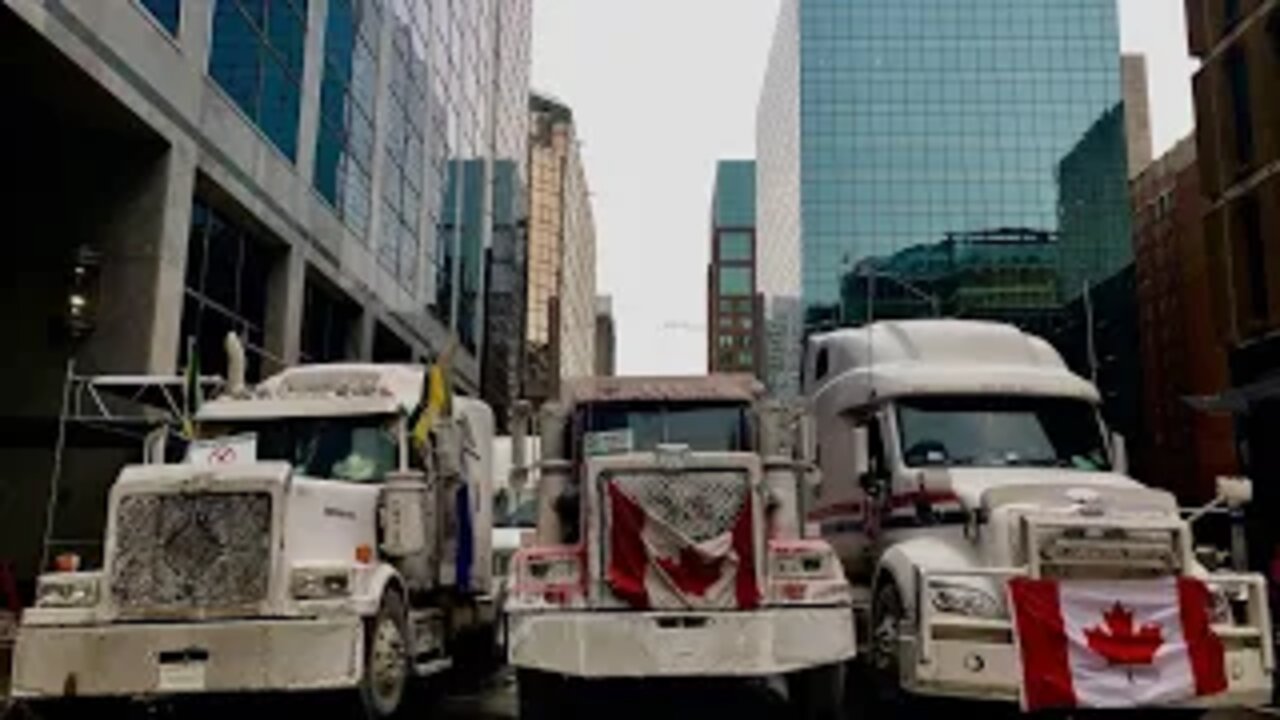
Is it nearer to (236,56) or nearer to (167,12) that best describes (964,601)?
(167,12)

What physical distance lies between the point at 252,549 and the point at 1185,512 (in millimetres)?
8652

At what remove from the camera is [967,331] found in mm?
13242

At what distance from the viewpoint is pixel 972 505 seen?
10.3m

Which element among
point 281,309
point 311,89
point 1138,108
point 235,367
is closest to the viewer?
point 235,367

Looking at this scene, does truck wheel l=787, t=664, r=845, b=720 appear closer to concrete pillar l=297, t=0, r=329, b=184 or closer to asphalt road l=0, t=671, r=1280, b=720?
asphalt road l=0, t=671, r=1280, b=720

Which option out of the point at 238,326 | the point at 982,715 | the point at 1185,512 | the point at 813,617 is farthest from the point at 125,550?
the point at 238,326

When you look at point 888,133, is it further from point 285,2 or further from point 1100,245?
point 285,2

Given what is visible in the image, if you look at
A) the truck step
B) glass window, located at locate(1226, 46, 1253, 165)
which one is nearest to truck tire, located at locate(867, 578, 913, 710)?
the truck step

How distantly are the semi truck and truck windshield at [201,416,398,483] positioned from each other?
2.23 metres

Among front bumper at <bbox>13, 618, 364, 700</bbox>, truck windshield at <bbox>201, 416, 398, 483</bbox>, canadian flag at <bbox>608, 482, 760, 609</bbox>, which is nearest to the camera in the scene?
front bumper at <bbox>13, 618, 364, 700</bbox>

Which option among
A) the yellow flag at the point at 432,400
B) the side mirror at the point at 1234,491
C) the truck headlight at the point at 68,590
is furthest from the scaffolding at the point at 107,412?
the side mirror at the point at 1234,491

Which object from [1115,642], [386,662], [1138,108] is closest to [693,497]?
[386,662]

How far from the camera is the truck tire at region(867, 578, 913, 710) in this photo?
33.7 feet

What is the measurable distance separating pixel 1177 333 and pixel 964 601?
84.2m
